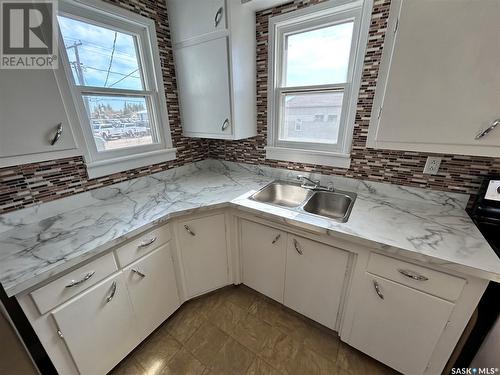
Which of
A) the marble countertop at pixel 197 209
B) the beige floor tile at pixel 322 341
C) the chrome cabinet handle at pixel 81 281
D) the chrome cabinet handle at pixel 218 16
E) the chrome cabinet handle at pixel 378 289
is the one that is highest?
the chrome cabinet handle at pixel 218 16

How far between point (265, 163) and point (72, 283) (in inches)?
60.3

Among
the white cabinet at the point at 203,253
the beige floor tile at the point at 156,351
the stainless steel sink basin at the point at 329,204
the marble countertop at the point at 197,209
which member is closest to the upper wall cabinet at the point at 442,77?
the marble countertop at the point at 197,209

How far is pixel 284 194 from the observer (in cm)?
180

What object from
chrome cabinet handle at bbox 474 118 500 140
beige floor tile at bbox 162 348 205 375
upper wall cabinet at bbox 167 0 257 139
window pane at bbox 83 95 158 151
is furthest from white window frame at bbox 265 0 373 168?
beige floor tile at bbox 162 348 205 375

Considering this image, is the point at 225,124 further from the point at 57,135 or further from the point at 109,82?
the point at 57,135

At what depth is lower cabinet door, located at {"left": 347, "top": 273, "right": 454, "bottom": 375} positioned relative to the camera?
3.23ft

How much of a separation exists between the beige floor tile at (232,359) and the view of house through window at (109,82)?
63.1 inches

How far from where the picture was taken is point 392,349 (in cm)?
114

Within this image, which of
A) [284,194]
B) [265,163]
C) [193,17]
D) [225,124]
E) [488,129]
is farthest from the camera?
[265,163]

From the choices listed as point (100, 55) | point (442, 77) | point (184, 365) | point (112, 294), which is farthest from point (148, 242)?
point (442, 77)

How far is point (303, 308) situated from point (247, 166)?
1.28 meters

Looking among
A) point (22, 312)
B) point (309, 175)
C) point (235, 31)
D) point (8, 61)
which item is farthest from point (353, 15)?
point (22, 312)

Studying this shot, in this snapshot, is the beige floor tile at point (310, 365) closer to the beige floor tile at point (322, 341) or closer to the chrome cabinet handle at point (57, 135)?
the beige floor tile at point (322, 341)

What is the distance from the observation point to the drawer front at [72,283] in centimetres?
87
